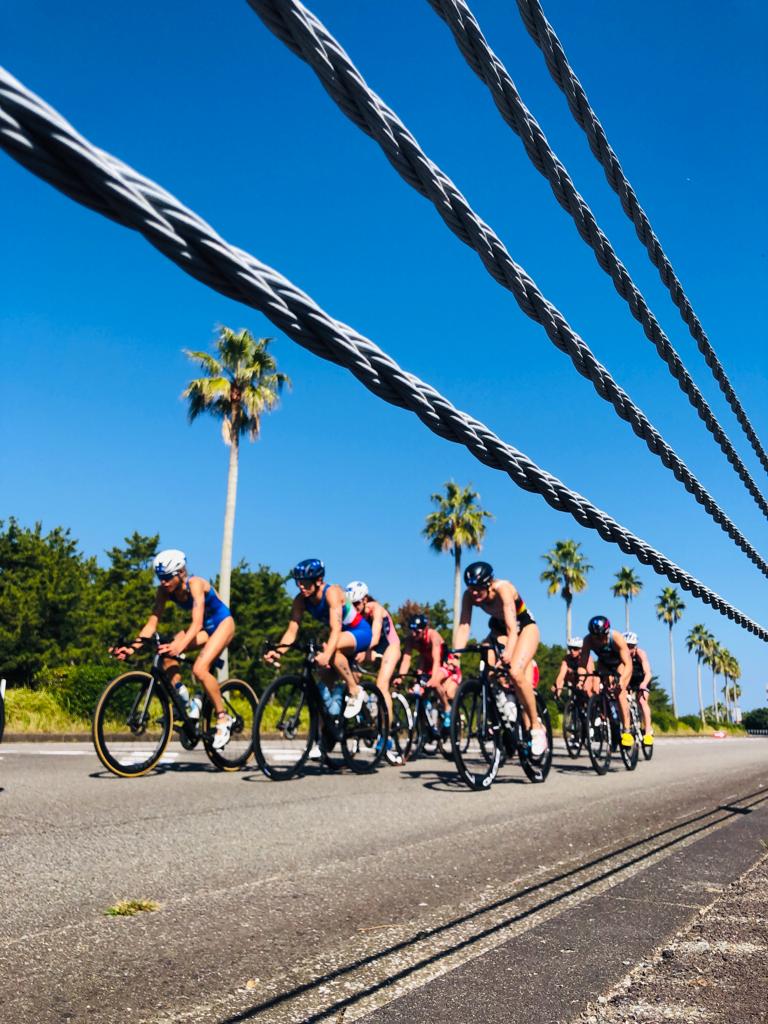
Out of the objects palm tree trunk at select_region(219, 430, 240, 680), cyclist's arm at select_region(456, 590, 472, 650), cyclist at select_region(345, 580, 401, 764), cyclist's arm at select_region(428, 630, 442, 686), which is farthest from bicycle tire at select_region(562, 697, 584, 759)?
palm tree trunk at select_region(219, 430, 240, 680)

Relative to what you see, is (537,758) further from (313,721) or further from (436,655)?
(436,655)

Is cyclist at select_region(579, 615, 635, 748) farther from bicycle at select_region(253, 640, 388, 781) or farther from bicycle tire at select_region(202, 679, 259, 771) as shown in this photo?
bicycle tire at select_region(202, 679, 259, 771)

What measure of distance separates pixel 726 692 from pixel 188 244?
17345 cm

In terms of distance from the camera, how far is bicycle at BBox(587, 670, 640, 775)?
10.3 metres

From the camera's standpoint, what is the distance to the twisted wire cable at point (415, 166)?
1.18 meters

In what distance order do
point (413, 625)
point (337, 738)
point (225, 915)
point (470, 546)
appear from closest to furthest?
point (225, 915) → point (337, 738) → point (413, 625) → point (470, 546)

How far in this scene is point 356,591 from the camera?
9.51m

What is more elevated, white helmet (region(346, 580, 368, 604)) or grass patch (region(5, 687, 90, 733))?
white helmet (region(346, 580, 368, 604))

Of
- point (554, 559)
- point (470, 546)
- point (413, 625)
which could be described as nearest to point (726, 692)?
point (554, 559)

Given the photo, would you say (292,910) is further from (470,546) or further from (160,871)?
(470,546)

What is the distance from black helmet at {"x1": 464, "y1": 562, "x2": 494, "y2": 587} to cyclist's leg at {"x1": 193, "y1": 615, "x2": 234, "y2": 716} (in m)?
2.11

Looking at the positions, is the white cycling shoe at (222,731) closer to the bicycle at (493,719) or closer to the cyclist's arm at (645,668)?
the bicycle at (493,719)

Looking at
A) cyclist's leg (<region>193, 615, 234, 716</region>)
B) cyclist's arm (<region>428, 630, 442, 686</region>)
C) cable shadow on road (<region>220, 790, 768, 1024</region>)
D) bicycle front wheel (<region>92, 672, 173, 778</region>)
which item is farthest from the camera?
cyclist's arm (<region>428, 630, 442, 686</region>)

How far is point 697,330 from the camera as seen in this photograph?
375cm
